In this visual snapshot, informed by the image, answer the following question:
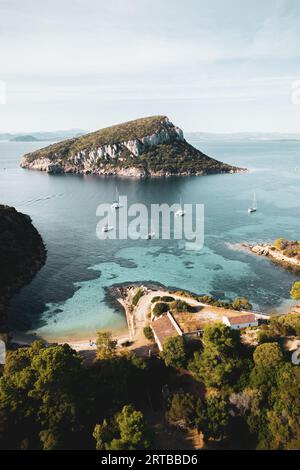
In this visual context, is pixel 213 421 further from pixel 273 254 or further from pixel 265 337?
pixel 273 254

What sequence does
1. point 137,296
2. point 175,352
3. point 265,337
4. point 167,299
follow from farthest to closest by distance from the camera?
point 137,296 → point 167,299 → point 265,337 → point 175,352

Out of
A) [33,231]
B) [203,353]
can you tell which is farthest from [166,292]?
[33,231]

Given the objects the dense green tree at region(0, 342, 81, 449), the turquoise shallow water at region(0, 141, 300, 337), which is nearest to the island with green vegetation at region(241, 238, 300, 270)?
the turquoise shallow water at region(0, 141, 300, 337)

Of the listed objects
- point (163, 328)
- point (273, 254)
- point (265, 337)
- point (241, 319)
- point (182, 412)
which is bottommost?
point (182, 412)

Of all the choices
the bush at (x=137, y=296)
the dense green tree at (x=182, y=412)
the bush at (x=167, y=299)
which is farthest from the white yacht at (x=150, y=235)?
the dense green tree at (x=182, y=412)

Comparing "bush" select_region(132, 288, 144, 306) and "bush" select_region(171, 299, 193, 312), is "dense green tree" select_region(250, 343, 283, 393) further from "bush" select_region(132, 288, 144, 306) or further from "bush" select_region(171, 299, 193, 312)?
"bush" select_region(132, 288, 144, 306)

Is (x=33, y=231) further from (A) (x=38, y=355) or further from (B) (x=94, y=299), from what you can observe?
(A) (x=38, y=355)

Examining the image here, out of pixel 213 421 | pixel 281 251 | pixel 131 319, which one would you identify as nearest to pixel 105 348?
pixel 131 319
